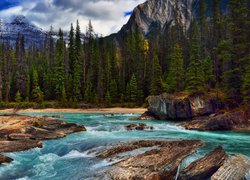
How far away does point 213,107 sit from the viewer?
143 feet

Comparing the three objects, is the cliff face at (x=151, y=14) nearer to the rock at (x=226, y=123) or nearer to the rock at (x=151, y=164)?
the rock at (x=226, y=123)

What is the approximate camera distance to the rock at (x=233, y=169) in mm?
14441

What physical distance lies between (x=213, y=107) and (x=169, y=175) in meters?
30.5

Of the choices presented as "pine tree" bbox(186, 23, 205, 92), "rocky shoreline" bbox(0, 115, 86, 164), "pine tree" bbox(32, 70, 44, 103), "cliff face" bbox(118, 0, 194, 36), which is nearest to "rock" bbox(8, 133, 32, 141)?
"rocky shoreline" bbox(0, 115, 86, 164)

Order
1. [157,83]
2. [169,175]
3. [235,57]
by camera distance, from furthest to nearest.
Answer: [157,83] → [235,57] → [169,175]

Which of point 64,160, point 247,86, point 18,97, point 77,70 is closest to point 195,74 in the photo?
point 247,86

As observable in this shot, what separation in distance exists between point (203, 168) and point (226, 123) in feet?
71.5

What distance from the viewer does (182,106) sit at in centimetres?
4491

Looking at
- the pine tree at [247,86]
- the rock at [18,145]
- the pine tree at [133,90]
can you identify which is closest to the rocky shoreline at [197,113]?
the pine tree at [247,86]

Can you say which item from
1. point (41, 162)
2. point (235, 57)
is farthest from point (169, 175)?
point (235, 57)

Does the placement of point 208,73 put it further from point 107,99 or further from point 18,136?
point 18,136

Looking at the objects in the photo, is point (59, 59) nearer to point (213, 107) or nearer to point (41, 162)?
point (213, 107)

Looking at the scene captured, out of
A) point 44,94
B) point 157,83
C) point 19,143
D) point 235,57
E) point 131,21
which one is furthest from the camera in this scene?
point 131,21

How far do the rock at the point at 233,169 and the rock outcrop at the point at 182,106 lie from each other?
26852mm
